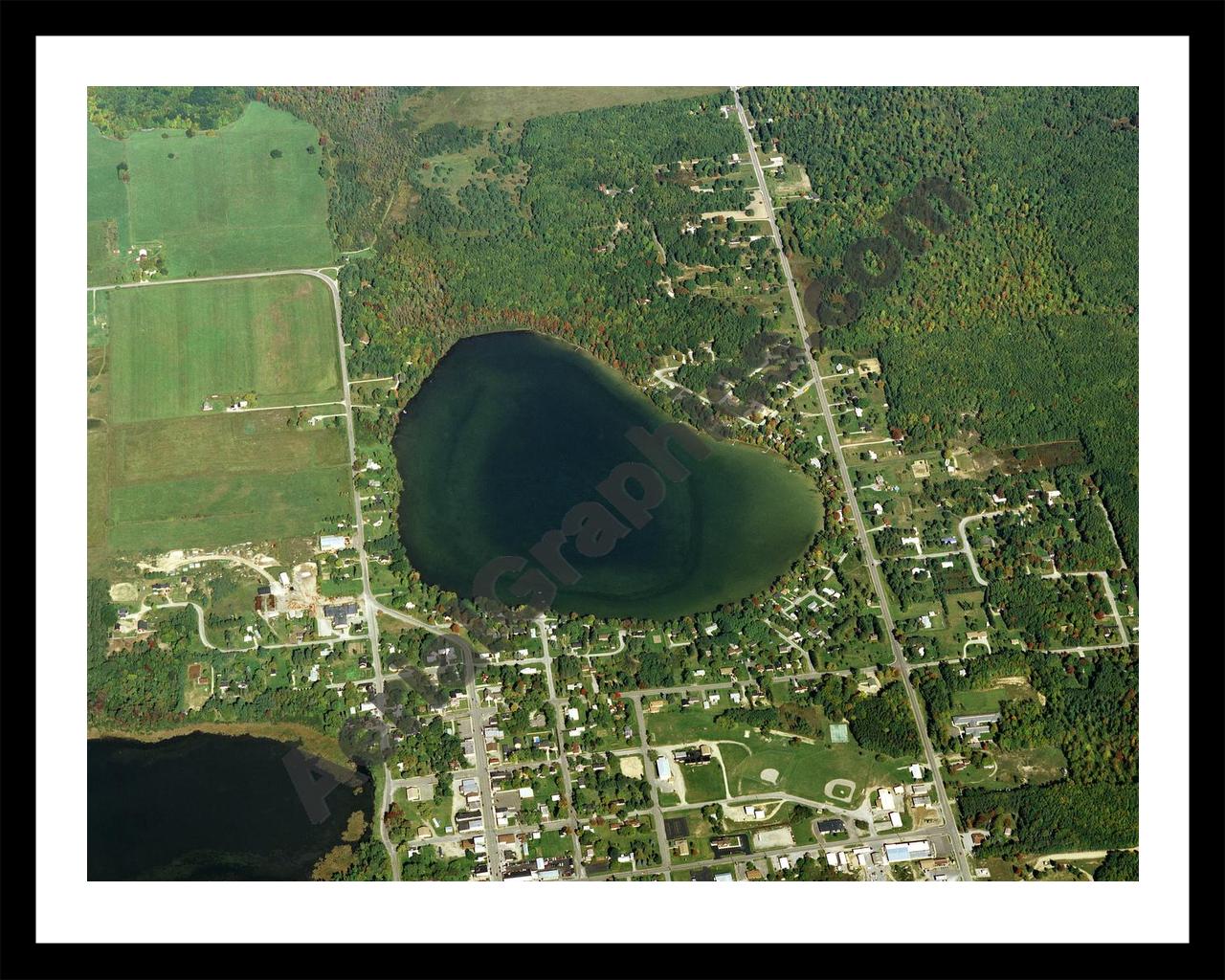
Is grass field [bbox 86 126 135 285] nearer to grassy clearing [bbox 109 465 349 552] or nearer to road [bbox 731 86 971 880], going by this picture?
grassy clearing [bbox 109 465 349 552]

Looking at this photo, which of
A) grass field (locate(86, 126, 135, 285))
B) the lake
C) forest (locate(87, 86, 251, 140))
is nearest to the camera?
the lake

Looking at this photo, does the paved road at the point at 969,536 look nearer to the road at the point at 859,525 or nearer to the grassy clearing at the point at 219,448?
the road at the point at 859,525

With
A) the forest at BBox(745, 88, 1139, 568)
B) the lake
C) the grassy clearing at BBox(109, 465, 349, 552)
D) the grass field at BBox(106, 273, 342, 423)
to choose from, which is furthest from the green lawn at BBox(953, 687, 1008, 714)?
the grass field at BBox(106, 273, 342, 423)

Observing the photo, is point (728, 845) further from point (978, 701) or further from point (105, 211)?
point (105, 211)

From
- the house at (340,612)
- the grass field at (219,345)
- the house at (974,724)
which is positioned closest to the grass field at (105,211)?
the grass field at (219,345)

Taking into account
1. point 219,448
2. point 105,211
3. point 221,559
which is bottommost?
point 221,559

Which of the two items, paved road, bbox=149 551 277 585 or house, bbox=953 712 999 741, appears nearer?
house, bbox=953 712 999 741

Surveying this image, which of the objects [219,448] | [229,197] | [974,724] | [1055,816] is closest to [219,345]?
[219,448]
